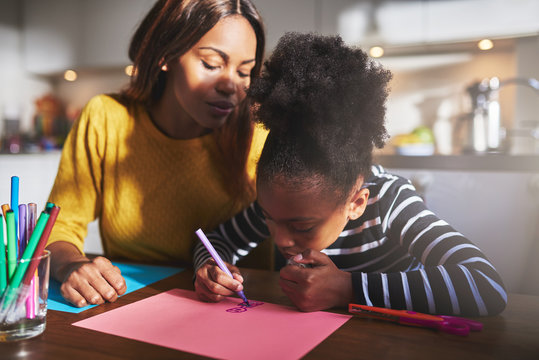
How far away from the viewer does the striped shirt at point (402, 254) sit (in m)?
0.56

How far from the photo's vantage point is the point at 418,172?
6.12 feet

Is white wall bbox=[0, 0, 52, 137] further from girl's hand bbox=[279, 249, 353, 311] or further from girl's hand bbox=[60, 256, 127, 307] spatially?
girl's hand bbox=[279, 249, 353, 311]

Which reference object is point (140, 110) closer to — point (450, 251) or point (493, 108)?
point (450, 251)

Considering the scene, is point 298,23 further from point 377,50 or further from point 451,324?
point 451,324

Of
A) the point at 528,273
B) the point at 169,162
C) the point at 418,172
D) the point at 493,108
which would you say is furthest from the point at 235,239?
the point at 493,108

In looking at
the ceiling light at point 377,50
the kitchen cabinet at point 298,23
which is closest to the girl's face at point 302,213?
the kitchen cabinet at point 298,23

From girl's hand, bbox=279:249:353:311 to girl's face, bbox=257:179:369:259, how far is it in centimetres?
6

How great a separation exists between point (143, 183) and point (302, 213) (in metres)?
0.52

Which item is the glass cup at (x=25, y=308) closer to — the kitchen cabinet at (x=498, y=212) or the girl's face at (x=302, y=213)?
the girl's face at (x=302, y=213)

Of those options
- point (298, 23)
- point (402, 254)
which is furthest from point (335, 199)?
point (298, 23)

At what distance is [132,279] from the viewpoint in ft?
2.44

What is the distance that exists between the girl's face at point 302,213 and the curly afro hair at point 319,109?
0.05 feet

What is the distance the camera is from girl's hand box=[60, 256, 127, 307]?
62 cm

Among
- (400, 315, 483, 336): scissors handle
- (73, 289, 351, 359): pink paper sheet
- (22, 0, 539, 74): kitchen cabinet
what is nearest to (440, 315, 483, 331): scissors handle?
(400, 315, 483, 336): scissors handle
